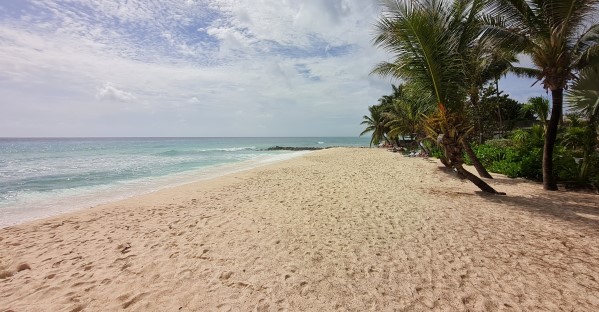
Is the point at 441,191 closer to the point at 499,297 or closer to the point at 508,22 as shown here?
the point at 508,22

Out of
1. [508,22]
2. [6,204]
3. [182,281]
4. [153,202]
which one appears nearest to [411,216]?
[182,281]

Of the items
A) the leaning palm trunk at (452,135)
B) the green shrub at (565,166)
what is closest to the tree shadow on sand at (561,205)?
the leaning palm trunk at (452,135)

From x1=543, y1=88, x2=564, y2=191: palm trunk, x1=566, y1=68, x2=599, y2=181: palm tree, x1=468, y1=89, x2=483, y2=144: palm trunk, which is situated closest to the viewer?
x1=543, y1=88, x2=564, y2=191: palm trunk

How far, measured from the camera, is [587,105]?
9859 mm

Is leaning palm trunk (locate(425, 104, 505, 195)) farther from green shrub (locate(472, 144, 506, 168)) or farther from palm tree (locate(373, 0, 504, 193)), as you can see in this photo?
green shrub (locate(472, 144, 506, 168))

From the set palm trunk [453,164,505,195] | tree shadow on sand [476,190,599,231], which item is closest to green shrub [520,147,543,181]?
tree shadow on sand [476,190,599,231]

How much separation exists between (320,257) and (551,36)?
25.7 ft

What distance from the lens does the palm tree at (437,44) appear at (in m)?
7.46

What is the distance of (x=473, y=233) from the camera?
4863mm

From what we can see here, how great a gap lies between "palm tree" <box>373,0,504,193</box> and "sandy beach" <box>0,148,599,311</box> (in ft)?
8.88

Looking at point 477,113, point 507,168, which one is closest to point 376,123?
point 477,113

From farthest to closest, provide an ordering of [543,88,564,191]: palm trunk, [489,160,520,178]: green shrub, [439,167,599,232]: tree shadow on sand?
[489,160,520,178]: green shrub
[543,88,564,191]: palm trunk
[439,167,599,232]: tree shadow on sand

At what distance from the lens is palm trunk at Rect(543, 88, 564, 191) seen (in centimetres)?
716

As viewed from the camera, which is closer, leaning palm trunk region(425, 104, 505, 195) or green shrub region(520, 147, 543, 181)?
leaning palm trunk region(425, 104, 505, 195)
